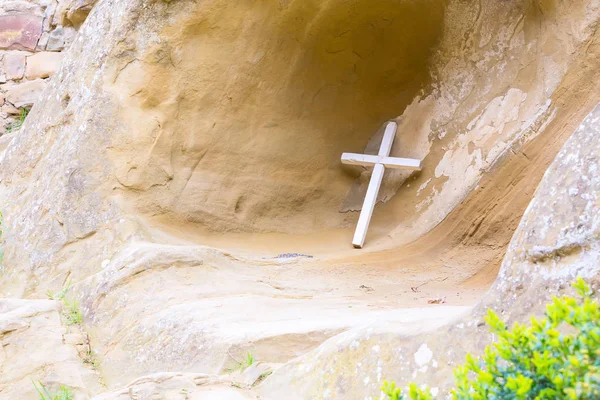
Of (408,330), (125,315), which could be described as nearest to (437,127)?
(125,315)

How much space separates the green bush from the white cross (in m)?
3.14

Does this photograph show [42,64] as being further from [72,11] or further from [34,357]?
[34,357]

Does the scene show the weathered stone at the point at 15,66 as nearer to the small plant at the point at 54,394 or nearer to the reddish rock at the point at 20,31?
the reddish rock at the point at 20,31

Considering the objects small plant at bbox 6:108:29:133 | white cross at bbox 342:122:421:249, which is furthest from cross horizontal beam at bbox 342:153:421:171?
small plant at bbox 6:108:29:133

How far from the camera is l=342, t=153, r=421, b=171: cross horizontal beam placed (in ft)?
15.1

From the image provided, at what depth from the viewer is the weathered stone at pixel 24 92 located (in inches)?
273

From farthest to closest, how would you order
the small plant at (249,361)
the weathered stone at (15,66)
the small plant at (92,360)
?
1. the weathered stone at (15,66)
2. the small plant at (92,360)
3. the small plant at (249,361)

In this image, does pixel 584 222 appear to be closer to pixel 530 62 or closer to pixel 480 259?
pixel 480 259

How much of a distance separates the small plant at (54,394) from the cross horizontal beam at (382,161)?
2326 mm

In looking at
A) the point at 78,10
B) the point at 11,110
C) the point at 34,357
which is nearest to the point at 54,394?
the point at 34,357

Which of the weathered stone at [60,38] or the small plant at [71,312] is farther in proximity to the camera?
the weathered stone at [60,38]

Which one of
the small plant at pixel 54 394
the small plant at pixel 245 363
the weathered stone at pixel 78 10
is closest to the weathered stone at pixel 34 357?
the small plant at pixel 54 394

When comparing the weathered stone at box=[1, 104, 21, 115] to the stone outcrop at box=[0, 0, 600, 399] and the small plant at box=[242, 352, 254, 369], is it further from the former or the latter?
the small plant at box=[242, 352, 254, 369]

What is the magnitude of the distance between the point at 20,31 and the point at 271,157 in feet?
11.5
